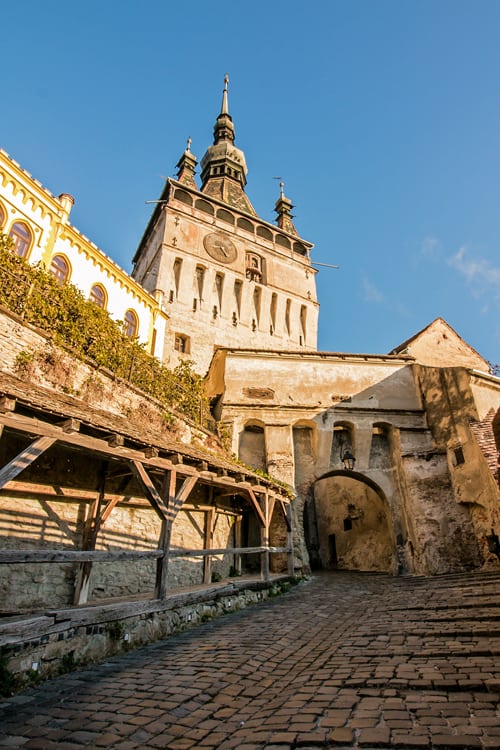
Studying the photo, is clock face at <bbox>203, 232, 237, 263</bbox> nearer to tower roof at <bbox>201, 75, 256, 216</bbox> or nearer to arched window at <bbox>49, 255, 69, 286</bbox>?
tower roof at <bbox>201, 75, 256, 216</bbox>

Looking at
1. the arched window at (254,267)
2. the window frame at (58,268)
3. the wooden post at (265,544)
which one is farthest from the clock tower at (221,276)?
the wooden post at (265,544)

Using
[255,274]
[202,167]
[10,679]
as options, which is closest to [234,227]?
[255,274]

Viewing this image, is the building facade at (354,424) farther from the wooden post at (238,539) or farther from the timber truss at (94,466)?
the timber truss at (94,466)

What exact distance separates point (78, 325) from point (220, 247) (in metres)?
22.5

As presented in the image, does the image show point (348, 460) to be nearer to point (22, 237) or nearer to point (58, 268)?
point (58, 268)

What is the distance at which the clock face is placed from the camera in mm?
Result: 30562

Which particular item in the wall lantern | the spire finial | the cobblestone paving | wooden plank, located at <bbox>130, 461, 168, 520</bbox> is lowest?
the cobblestone paving

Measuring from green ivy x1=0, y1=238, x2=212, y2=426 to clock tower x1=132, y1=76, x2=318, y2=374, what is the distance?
Answer: 11694mm

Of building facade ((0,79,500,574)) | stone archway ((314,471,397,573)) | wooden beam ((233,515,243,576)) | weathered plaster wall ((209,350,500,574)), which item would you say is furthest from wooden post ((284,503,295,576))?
stone archway ((314,471,397,573))

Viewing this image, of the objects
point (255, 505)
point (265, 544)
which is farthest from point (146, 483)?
point (265, 544)

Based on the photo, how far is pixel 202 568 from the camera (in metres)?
11.2

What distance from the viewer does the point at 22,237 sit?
14992mm

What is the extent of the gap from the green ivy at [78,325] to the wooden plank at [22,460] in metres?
4.37

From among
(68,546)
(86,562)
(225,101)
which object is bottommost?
(86,562)
